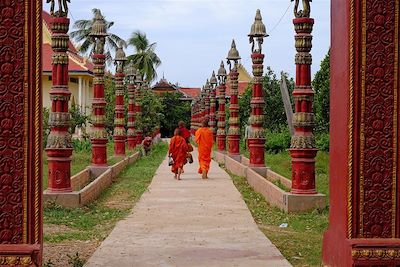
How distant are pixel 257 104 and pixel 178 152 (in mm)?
2692

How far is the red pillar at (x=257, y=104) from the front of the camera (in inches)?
629

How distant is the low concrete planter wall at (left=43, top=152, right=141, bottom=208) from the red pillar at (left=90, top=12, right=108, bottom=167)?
41cm

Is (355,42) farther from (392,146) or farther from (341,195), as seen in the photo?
(341,195)

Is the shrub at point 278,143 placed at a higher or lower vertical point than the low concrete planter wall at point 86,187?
higher

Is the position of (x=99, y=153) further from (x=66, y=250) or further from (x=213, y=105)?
(x=213, y=105)

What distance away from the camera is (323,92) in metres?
21.4

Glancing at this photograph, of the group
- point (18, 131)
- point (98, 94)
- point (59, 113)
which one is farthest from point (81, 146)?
point (18, 131)

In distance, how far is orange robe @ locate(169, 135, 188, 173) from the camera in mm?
17672

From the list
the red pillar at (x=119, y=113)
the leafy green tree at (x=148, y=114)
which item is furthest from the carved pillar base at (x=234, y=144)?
the leafy green tree at (x=148, y=114)

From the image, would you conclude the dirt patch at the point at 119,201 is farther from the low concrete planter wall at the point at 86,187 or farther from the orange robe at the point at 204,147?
the orange robe at the point at 204,147

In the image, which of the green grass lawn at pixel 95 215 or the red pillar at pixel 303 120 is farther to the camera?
the red pillar at pixel 303 120

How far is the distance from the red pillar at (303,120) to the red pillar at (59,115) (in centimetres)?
364

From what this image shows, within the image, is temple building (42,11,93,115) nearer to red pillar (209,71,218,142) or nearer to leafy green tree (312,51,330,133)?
red pillar (209,71,218,142)

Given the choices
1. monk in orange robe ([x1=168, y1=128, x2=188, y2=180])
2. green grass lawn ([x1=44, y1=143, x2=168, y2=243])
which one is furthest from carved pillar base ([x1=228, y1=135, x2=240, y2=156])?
green grass lawn ([x1=44, y1=143, x2=168, y2=243])
